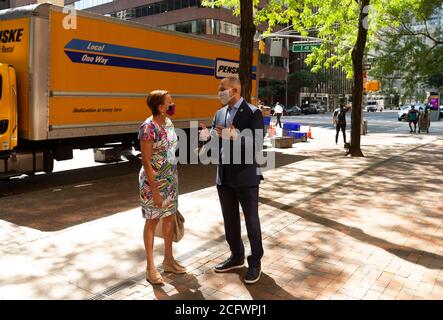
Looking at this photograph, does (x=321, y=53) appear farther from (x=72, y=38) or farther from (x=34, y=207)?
(x=34, y=207)

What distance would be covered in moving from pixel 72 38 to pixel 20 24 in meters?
1.00

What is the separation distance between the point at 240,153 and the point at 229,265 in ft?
4.27

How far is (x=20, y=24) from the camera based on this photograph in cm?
902

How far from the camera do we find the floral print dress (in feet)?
14.7

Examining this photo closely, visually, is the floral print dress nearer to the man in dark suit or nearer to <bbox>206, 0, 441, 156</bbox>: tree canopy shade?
the man in dark suit

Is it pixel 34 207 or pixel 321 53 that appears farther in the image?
pixel 321 53

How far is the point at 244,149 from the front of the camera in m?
4.66

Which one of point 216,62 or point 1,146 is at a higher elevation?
point 216,62

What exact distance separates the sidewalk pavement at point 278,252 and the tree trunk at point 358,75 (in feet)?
20.2

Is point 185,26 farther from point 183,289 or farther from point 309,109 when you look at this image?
point 183,289

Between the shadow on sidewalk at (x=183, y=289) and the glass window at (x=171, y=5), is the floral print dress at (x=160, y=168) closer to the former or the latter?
the shadow on sidewalk at (x=183, y=289)

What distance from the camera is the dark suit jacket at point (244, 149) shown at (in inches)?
182

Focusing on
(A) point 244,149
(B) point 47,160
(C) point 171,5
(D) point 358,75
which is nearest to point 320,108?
(C) point 171,5
